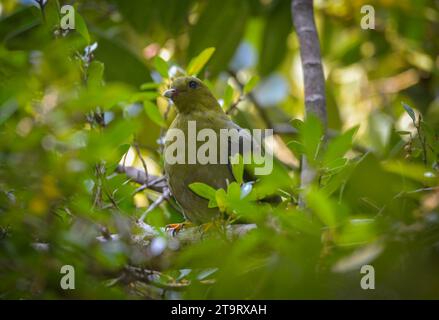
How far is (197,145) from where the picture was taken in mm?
5035

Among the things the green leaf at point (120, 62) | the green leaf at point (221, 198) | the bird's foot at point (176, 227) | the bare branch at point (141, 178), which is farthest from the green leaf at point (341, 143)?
the green leaf at point (120, 62)

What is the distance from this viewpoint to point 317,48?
5.17 metres

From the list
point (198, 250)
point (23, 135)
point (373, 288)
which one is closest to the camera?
point (23, 135)

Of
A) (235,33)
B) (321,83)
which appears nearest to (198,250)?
(321,83)

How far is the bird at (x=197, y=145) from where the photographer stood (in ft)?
15.6

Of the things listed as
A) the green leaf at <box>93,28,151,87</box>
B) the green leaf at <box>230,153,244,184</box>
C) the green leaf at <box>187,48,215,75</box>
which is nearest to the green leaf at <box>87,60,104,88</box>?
the green leaf at <box>187,48,215,75</box>

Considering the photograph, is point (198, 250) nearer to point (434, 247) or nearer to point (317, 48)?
point (434, 247)

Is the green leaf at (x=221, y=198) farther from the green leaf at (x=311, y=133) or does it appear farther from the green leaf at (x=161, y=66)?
the green leaf at (x=161, y=66)

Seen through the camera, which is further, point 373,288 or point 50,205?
point 373,288

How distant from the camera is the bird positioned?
4.75 m

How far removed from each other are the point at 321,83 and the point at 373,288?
8.60 ft

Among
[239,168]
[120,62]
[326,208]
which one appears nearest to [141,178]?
[120,62]

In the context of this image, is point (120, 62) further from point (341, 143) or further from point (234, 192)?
point (341, 143)

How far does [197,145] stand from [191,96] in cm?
56
